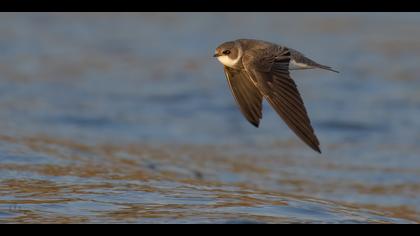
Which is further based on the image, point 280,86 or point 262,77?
point 262,77

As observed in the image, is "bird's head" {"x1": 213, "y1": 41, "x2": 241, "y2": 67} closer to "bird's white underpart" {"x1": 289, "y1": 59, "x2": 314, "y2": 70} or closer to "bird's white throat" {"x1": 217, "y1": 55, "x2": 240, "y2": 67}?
"bird's white throat" {"x1": 217, "y1": 55, "x2": 240, "y2": 67}

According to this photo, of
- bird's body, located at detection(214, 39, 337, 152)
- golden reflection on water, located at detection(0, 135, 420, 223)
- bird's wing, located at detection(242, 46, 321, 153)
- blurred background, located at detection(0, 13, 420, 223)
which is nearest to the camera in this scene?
bird's wing, located at detection(242, 46, 321, 153)

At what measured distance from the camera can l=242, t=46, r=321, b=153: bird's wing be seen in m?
6.23

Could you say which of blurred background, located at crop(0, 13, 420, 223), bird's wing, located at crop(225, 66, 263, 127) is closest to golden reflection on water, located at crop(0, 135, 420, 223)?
blurred background, located at crop(0, 13, 420, 223)

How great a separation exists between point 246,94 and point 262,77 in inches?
14.4

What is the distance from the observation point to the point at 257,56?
23.4 ft

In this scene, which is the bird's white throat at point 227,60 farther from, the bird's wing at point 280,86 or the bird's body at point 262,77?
the bird's wing at point 280,86

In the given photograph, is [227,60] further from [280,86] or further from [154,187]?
[154,187]

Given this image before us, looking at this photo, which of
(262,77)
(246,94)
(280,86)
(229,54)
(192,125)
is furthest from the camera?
(192,125)

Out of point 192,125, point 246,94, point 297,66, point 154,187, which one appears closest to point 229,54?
point 246,94

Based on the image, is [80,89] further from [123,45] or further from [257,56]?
[257,56]

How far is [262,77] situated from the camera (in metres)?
6.84

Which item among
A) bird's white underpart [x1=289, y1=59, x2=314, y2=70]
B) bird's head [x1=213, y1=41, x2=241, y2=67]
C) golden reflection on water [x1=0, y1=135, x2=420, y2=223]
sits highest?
bird's head [x1=213, y1=41, x2=241, y2=67]

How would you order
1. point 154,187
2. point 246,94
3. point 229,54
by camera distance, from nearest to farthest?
point 246,94, point 229,54, point 154,187
